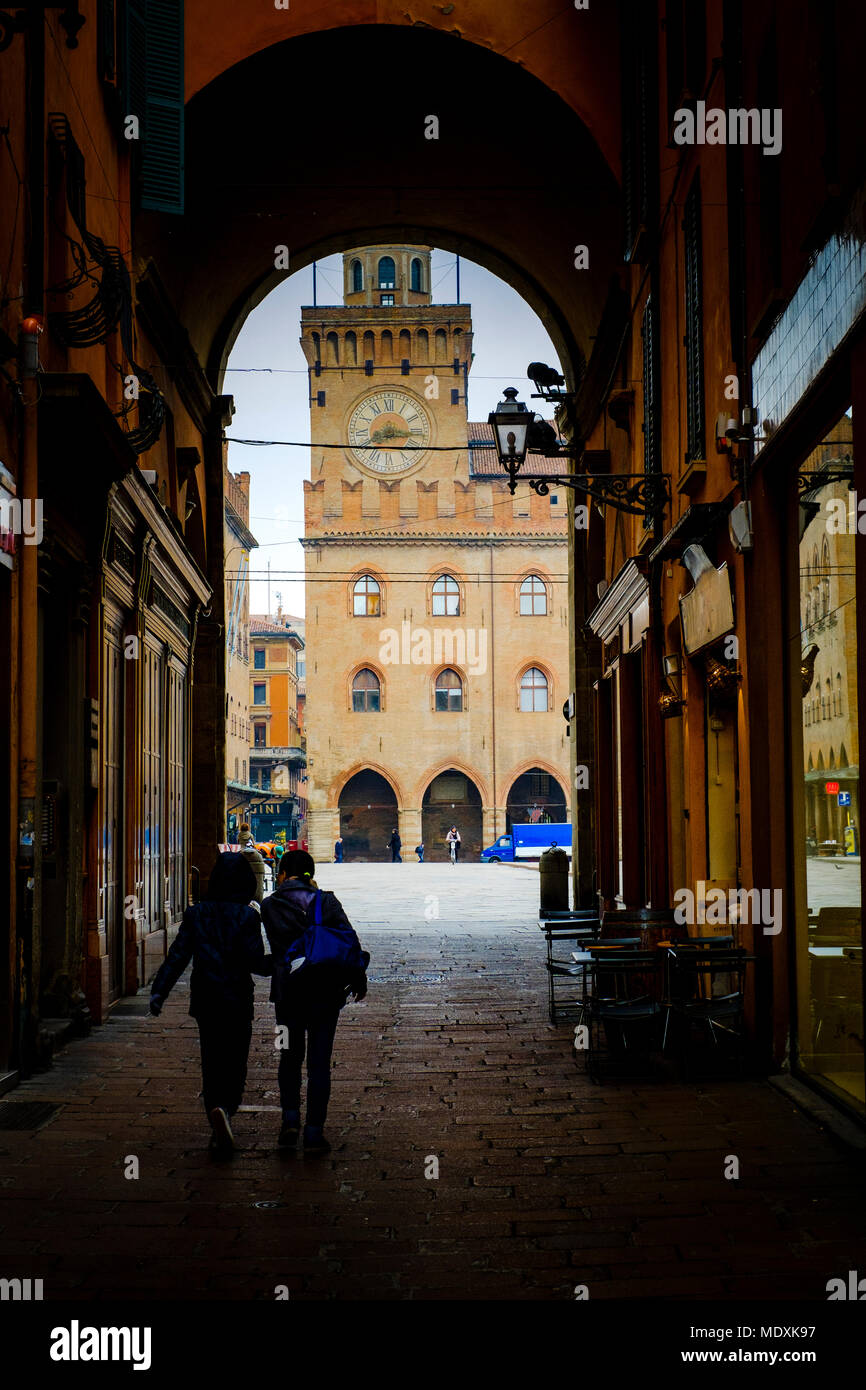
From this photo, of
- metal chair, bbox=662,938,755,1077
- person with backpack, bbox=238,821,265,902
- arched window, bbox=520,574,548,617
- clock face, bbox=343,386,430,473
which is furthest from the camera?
arched window, bbox=520,574,548,617

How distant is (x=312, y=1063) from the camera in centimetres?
677

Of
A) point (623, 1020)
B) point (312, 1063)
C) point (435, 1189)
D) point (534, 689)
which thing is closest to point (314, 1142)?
point (312, 1063)

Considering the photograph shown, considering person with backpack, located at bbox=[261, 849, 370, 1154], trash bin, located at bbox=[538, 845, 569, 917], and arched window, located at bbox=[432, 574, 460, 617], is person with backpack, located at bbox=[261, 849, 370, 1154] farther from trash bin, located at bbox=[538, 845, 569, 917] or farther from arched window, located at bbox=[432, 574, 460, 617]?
arched window, located at bbox=[432, 574, 460, 617]

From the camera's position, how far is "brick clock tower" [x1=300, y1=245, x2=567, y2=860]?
171 feet

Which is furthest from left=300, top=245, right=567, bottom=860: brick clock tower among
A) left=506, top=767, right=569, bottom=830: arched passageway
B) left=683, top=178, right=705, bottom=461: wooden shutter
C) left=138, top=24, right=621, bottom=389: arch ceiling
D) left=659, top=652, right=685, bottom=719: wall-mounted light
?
left=683, top=178, right=705, bottom=461: wooden shutter

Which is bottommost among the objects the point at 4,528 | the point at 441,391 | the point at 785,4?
the point at 4,528

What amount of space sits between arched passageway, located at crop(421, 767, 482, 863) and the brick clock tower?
0.05 metres

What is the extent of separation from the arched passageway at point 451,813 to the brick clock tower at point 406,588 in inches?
2.1

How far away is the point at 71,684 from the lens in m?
10.3

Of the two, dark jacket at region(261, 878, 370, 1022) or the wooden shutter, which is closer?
dark jacket at region(261, 878, 370, 1022)
